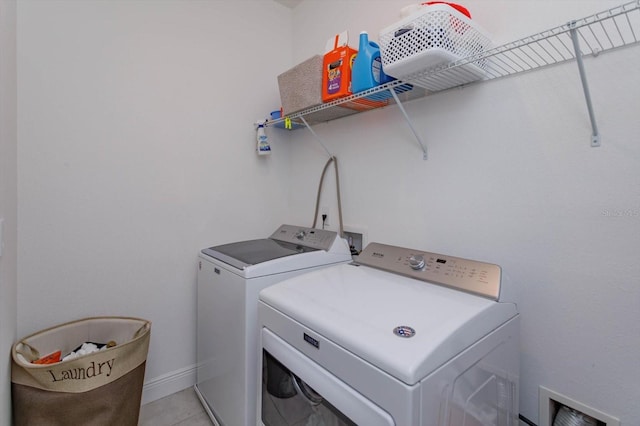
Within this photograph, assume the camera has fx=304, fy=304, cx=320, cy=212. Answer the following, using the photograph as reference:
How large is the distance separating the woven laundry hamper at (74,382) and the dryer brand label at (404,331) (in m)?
1.28

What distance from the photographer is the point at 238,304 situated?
147cm

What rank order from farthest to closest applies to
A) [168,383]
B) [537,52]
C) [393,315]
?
[168,383], [537,52], [393,315]

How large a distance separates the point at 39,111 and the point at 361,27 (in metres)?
1.81

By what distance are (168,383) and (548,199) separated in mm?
2333

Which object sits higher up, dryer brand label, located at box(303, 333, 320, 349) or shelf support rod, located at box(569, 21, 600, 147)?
shelf support rod, located at box(569, 21, 600, 147)

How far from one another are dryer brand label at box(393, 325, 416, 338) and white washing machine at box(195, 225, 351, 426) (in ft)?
2.35

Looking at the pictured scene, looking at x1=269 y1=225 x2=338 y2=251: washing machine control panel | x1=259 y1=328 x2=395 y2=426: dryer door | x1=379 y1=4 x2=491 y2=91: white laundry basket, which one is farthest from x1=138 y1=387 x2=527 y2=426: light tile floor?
x1=379 y1=4 x2=491 y2=91: white laundry basket

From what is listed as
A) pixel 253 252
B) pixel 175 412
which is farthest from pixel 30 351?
pixel 253 252

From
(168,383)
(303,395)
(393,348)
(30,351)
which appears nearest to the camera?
(393,348)

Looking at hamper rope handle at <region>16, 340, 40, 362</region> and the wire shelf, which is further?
hamper rope handle at <region>16, 340, 40, 362</region>

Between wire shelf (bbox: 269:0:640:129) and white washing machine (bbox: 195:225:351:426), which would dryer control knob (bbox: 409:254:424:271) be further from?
wire shelf (bbox: 269:0:640:129)

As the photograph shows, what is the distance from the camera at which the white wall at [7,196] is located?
3.70 ft

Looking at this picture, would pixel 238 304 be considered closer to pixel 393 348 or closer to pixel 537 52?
pixel 393 348

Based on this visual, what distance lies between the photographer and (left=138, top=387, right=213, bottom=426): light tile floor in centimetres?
175
